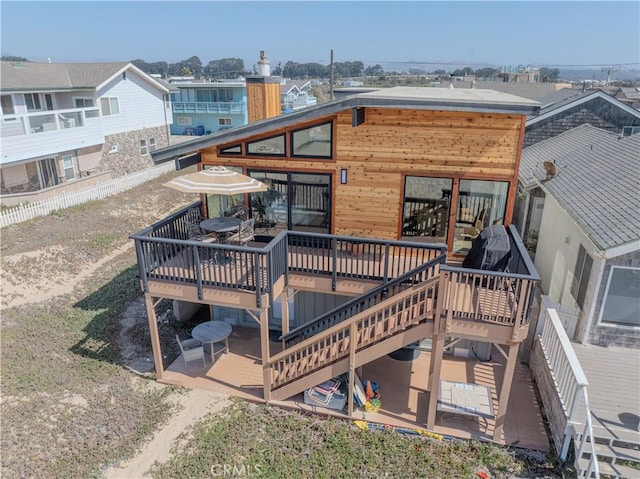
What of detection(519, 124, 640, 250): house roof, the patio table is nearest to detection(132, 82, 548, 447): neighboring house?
the patio table

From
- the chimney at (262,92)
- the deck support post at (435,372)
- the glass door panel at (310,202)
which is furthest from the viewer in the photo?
the chimney at (262,92)

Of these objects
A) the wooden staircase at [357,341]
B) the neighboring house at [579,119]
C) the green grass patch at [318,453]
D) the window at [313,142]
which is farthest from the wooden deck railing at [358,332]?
the neighboring house at [579,119]

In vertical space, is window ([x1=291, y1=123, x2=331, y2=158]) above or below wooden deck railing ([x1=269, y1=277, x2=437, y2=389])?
above

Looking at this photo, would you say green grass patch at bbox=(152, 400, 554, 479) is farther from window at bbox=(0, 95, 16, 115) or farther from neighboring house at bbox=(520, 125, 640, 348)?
window at bbox=(0, 95, 16, 115)

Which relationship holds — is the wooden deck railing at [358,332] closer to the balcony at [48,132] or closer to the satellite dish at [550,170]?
the satellite dish at [550,170]

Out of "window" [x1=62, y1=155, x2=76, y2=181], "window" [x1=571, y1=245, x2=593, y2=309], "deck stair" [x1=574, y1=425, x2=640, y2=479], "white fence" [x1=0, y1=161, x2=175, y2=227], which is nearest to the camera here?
"deck stair" [x1=574, y1=425, x2=640, y2=479]

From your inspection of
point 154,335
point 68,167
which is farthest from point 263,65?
point 68,167
